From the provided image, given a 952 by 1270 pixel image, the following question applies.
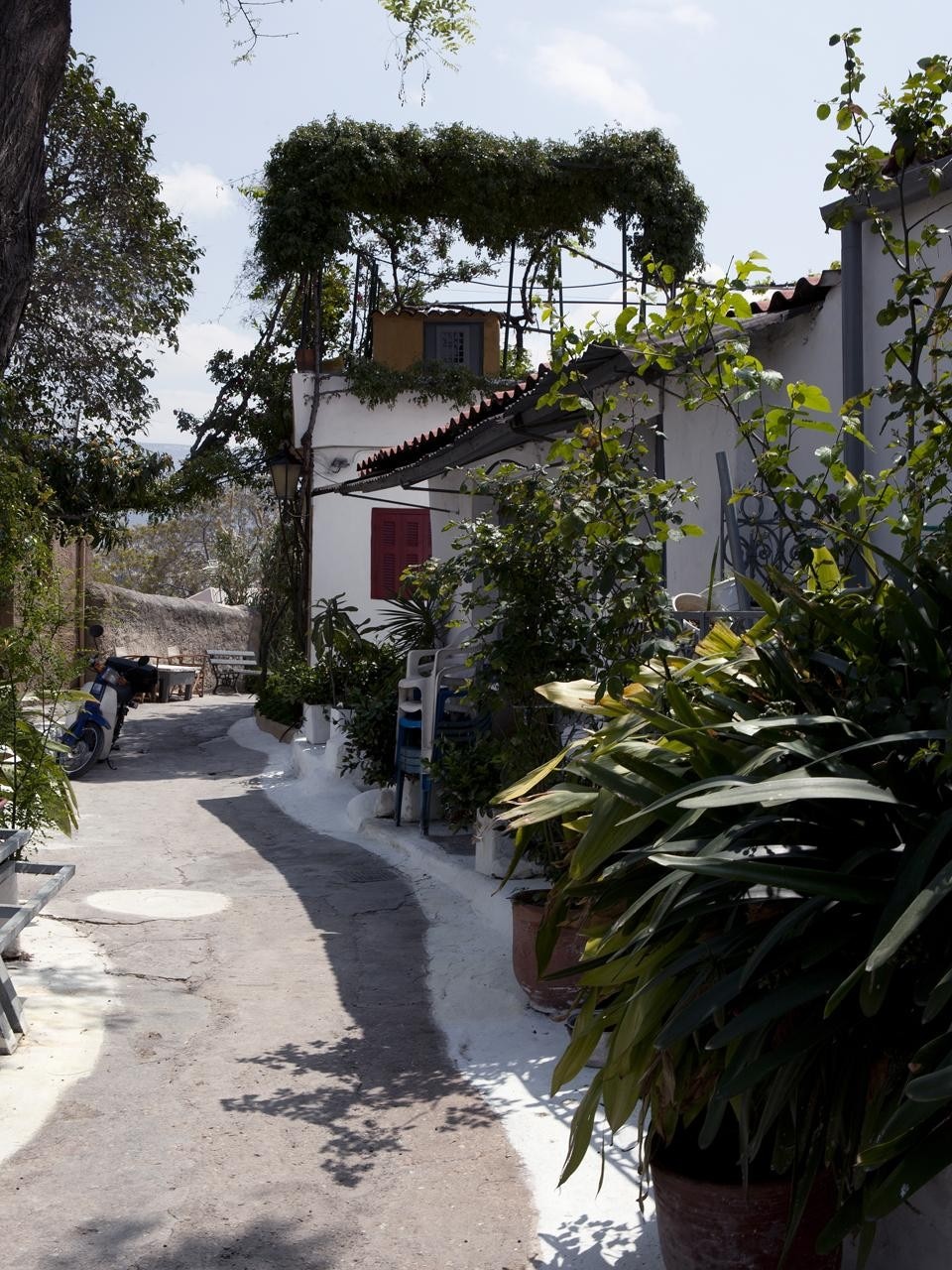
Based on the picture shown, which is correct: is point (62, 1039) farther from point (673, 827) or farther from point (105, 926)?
point (673, 827)

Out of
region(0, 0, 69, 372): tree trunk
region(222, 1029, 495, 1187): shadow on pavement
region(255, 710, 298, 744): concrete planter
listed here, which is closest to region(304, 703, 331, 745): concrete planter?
region(255, 710, 298, 744): concrete planter

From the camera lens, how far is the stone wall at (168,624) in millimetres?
26844

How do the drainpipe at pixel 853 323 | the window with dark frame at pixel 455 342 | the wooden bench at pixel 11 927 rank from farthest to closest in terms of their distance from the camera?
the window with dark frame at pixel 455 342 → the drainpipe at pixel 853 323 → the wooden bench at pixel 11 927

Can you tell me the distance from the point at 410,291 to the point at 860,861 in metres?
16.8

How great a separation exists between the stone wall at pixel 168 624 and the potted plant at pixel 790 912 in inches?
879

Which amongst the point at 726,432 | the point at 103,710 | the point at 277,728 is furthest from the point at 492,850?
the point at 277,728

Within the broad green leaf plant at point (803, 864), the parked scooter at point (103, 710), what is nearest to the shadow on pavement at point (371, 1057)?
the broad green leaf plant at point (803, 864)

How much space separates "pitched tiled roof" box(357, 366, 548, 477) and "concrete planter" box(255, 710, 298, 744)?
4643 mm

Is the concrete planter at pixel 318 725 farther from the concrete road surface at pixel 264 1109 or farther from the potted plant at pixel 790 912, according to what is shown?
the potted plant at pixel 790 912

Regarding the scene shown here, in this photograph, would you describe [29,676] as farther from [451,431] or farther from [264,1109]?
[451,431]

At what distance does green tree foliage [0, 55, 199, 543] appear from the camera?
13.5 metres

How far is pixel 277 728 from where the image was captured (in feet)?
54.6

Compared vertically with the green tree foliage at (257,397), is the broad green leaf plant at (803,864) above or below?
below

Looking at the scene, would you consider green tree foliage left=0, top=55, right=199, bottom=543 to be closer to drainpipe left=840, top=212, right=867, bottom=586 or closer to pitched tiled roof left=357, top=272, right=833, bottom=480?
pitched tiled roof left=357, top=272, right=833, bottom=480
